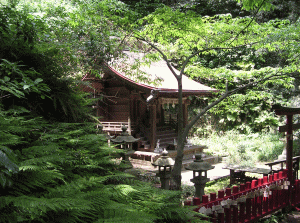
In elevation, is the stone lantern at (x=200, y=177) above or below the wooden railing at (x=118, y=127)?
below

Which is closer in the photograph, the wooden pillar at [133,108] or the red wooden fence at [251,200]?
the red wooden fence at [251,200]

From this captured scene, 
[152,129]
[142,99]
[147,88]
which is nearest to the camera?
[147,88]

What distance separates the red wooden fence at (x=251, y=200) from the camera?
3888 millimetres

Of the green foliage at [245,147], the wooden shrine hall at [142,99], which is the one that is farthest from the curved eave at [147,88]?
the green foliage at [245,147]

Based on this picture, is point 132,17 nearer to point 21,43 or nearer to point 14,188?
point 21,43

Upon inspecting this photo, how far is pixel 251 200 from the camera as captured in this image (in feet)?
15.7

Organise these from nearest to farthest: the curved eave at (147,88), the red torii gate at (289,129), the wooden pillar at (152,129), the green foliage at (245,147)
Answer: the red torii gate at (289,129) < the curved eave at (147,88) < the wooden pillar at (152,129) < the green foliage at (245,147)

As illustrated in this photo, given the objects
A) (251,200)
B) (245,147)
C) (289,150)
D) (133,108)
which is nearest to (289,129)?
(289,150)

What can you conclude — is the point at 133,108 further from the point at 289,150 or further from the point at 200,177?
the point at 200,177

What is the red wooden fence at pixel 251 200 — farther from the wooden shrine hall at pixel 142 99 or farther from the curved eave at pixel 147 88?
the wooden shrine hall at pixel 142 99

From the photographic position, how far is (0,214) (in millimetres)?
1146

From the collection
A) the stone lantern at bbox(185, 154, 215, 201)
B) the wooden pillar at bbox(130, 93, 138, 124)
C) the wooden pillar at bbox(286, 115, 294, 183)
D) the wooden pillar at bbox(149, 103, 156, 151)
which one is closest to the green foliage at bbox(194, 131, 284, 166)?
the wooden pillar at bbox(149, 103, 156, 151)

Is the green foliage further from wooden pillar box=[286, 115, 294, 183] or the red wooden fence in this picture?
the red wooden fence

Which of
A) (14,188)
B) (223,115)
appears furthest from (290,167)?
(223,115)
